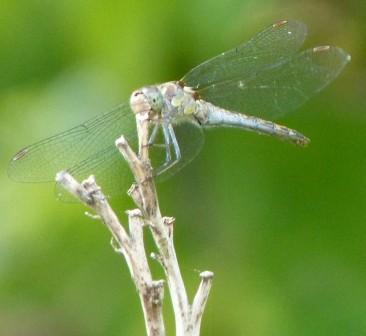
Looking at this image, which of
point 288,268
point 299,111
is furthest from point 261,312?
point 299,111

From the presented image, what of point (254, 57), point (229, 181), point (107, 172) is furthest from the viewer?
point (254, 57)

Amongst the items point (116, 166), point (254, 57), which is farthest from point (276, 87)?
point (116, 166)

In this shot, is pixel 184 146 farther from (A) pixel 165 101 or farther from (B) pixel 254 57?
(B) pixel 254 57

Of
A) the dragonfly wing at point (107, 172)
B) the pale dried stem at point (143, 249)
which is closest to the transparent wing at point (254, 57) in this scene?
the dragonfly wing at point (107, 172)

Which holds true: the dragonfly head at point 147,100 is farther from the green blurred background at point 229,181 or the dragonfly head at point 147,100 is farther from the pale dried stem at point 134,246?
the pale dried stem at point 134,246

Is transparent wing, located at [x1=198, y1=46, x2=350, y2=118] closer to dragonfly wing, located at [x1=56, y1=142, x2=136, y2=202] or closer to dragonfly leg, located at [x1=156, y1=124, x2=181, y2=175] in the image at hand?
dragonfly leg, located at [x1=156, y1=124, x2=181, y2=175]
